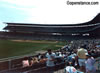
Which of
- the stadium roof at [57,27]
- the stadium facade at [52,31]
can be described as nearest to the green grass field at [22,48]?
the stadium facade at [52,31]

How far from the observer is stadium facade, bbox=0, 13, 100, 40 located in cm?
3050

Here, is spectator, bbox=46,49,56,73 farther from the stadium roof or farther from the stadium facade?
the stadium facade

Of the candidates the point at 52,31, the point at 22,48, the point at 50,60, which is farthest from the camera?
the point at 52,31

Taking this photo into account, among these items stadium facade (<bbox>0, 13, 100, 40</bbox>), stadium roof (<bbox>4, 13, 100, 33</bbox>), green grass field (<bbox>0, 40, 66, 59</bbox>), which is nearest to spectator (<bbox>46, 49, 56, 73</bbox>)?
green grass field (<bbox>0, 40, 66, 59</bbox>)

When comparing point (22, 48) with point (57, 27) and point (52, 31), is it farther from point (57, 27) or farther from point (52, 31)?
point (57, 27)

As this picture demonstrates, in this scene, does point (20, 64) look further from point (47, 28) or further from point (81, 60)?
point (47, 28)

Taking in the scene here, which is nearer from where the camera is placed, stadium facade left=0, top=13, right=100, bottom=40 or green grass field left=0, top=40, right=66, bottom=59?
green grass field left=0, top=40, right=66, bottom=59

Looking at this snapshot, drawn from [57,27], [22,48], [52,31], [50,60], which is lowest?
[22,48]

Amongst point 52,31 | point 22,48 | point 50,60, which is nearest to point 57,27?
point 52,31

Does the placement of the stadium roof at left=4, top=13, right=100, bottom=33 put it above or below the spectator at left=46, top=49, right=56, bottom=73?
above

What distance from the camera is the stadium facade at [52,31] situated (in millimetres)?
30500

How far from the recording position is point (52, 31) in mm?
33344

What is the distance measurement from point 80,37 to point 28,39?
1206cm

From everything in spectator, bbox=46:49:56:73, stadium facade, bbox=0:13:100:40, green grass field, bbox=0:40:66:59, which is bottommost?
green grass field, bbox=0:40:66:59
